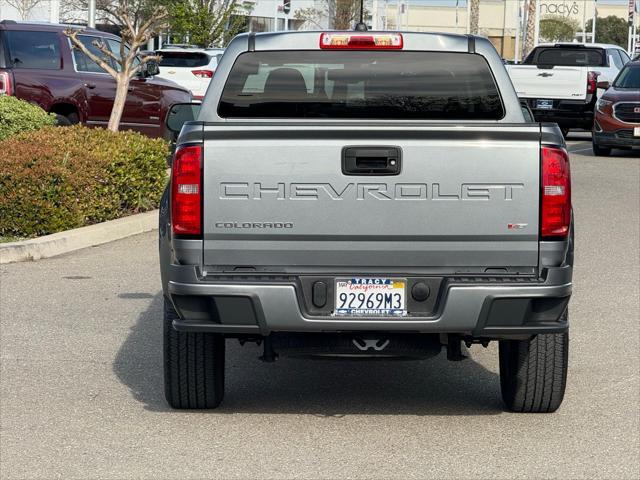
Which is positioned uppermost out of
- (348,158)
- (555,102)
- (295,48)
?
(295,48)

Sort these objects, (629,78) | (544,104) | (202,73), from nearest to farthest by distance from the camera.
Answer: (629,78)
(202,73)
(544,104)

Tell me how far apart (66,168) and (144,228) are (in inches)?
61.1

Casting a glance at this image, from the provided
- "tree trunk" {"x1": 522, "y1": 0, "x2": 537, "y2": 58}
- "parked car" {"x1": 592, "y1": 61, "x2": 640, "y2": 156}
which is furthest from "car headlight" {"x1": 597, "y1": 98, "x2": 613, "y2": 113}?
"tree trunk" {"x1": 522, "y1": 0, "x2": 537, "y2": 58}

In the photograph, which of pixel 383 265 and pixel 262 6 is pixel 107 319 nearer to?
pixel 383 265

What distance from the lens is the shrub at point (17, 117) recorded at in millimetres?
16125

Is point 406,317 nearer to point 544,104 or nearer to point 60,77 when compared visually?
point 60,77

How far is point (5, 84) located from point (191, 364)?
516 inches

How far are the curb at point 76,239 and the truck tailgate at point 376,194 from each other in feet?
21.0

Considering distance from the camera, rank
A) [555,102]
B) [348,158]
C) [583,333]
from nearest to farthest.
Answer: [348,158]
[583,333]
[555,102]

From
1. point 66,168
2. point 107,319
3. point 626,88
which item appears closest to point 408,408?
point 107,319

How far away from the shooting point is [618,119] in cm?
2467

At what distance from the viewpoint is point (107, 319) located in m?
9.77

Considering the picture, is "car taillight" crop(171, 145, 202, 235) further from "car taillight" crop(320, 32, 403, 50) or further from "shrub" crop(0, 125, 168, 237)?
"shrub" crop(0, 125, 168, 237)

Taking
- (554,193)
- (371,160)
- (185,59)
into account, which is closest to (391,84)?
(371,160)
